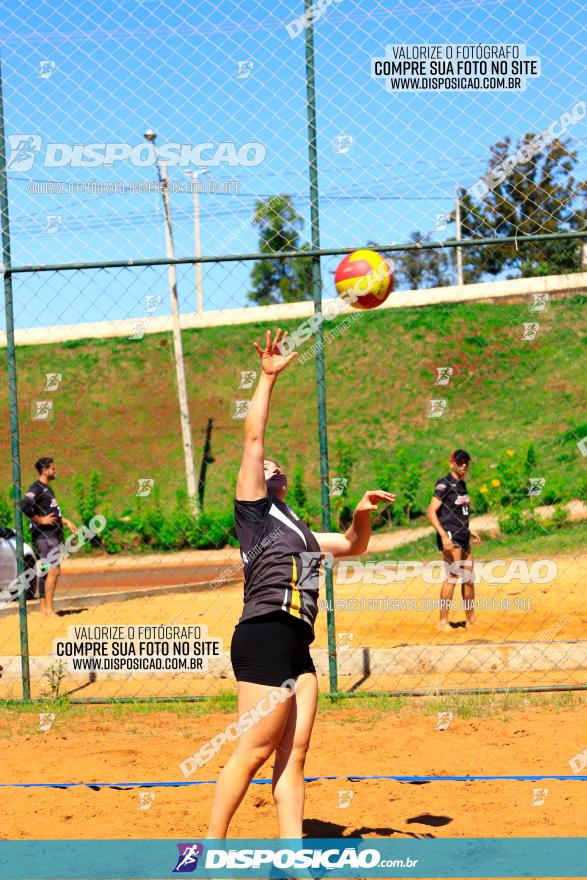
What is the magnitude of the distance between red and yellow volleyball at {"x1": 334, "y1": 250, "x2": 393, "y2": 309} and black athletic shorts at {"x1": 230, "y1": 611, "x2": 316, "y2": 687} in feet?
8.56

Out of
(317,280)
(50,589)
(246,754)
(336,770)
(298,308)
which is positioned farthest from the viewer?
(298,308)

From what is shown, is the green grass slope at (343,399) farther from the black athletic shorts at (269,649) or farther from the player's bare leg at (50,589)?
the black athletic shorts at (269,649)

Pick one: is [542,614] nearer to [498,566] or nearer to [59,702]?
[498,566]

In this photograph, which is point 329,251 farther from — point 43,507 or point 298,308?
point 298,308

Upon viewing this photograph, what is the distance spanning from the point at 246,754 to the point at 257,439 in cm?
127

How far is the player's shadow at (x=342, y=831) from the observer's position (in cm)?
464

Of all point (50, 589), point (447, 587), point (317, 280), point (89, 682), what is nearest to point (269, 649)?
point (317, 280)

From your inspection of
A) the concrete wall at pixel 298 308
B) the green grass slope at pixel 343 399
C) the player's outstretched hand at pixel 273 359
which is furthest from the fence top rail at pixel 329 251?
the concrete wall at pixel 298 308

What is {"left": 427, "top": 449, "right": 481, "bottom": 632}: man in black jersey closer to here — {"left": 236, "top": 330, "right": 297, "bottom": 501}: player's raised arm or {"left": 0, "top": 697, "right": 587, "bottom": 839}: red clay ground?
{"left": 0, "top": 697, "right": 587, "bottom": 839}: red clay ground

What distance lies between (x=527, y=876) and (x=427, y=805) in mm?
1022

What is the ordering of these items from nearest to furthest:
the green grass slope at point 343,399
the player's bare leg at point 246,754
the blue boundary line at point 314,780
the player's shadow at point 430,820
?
1. the player's bare leg at point 246,754
2. the player's shadow at point 430,820
3. the blue boundary line at point 314,780
4. the green grass slope at point 343,399

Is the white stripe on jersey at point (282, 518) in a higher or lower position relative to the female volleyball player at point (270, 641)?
higher

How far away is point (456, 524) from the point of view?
10.1 m

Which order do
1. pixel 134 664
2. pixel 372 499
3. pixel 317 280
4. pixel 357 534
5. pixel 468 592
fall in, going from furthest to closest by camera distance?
pixel 468 592, pixel 134 664, pixel 317 280, pixel 357 534, pixel 372 499
